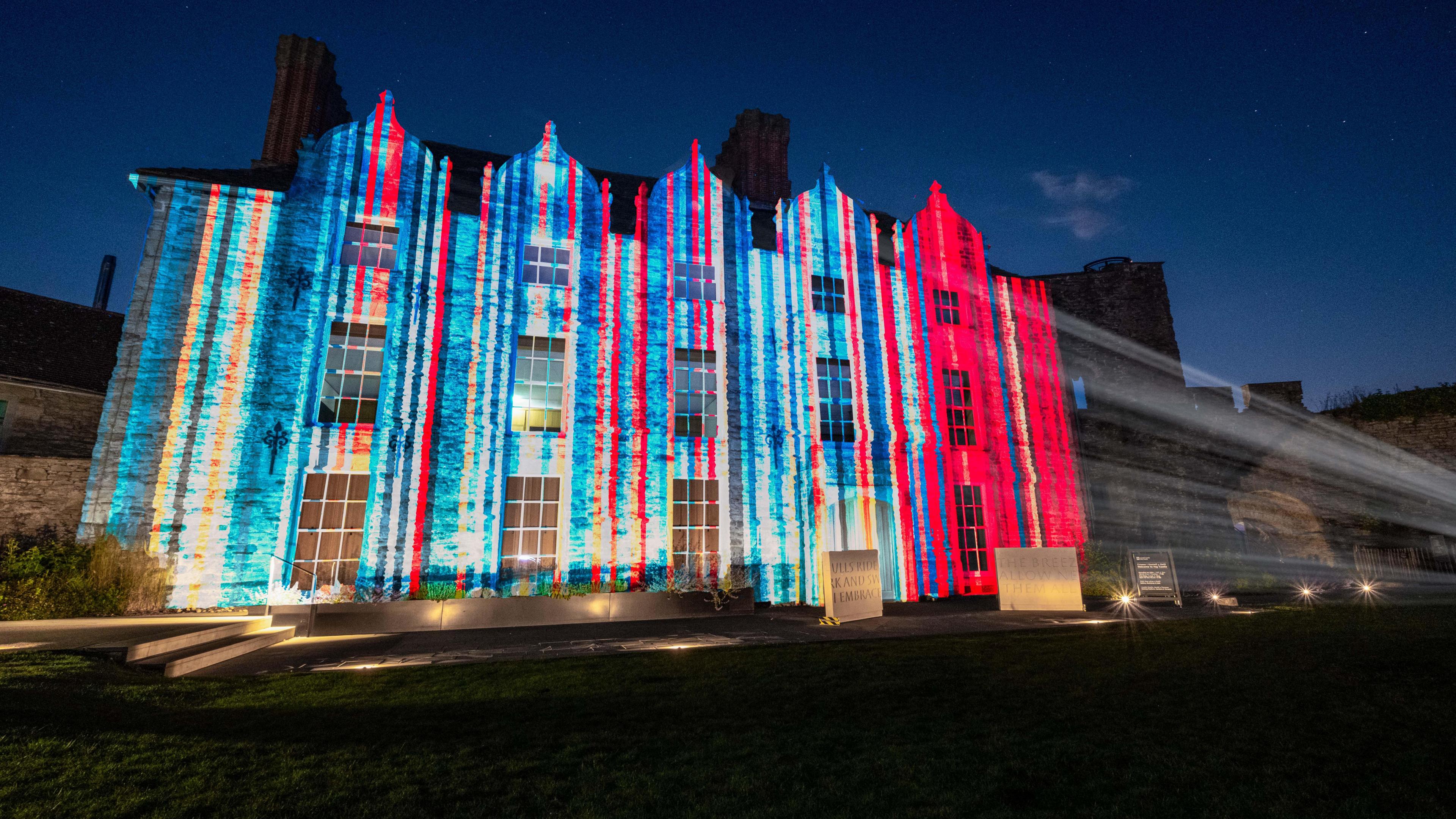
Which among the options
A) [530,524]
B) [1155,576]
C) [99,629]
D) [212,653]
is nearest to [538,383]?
[530,524]

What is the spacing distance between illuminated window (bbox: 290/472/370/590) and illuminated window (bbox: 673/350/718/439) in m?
7.25

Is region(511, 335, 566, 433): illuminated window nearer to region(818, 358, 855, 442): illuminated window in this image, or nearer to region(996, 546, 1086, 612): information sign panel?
region(818, 358, 855, 442): illuminated window

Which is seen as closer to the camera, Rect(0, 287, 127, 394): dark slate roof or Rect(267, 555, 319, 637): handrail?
Rect(267, 555, 319, 637): handrail

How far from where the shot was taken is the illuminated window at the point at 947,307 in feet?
62.5

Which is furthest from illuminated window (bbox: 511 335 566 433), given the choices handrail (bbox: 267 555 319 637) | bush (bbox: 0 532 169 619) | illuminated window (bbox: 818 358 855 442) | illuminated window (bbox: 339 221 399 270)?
bush (bbox: 0 532 169 619)

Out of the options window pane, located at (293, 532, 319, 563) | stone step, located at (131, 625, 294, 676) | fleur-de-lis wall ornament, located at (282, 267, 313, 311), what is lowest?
stone step, located at (131, 625, 294, 676)

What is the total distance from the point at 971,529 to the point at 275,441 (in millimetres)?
17311

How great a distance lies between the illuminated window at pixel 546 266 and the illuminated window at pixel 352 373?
3.67m

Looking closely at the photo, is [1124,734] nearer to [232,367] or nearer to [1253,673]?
[1253,673]

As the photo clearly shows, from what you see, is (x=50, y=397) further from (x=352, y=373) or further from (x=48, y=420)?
(x=352, y=373)

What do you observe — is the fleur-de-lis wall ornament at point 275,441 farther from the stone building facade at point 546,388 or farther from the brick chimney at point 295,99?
the brick chimney at point 295,99

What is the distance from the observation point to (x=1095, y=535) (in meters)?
21.4

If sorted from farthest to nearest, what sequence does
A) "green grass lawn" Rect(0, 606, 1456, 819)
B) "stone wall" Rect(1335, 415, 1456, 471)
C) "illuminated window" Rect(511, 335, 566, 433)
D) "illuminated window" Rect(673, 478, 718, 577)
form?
"stone wall" Rect(1335, 415, 1456, 471) → "illuminated window" Rect(673, 478, 718, 577) → "illuminated window" Rect(511, 335, 566, 433) → "green grass lawn" Rect(0, 606, 1456, 819)

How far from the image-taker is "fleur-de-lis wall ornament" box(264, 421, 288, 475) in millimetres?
13047
